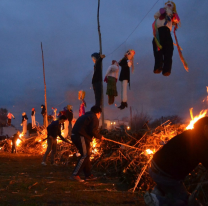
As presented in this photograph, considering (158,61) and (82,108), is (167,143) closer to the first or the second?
(158,61)

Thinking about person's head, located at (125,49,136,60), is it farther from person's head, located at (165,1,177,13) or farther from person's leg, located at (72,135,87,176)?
person's leg, located at (72,135,87,176)

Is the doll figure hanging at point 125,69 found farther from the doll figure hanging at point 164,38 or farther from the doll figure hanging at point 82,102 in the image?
the doll figure hanging at point 82,102

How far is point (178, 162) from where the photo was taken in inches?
96.8

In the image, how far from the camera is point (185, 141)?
2.41 m

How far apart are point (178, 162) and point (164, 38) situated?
140 inches

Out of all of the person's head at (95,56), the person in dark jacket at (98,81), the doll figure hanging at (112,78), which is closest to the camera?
the doll figure hanging at (112,78)

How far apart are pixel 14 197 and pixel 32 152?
32.6ft

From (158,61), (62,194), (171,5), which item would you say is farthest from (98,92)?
(62,194)

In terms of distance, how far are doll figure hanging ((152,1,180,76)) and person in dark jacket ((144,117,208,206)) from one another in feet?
9.45

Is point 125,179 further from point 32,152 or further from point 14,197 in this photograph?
point 32,152

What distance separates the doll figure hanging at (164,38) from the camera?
5109 mm

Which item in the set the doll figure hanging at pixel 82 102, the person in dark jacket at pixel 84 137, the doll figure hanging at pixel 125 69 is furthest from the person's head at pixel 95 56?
the person in dark jacket at pixel 84 137

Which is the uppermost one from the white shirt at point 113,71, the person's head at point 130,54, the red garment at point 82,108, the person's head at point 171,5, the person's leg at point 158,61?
the person's head at point 171,5

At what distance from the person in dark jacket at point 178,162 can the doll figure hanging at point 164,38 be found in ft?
9.45
